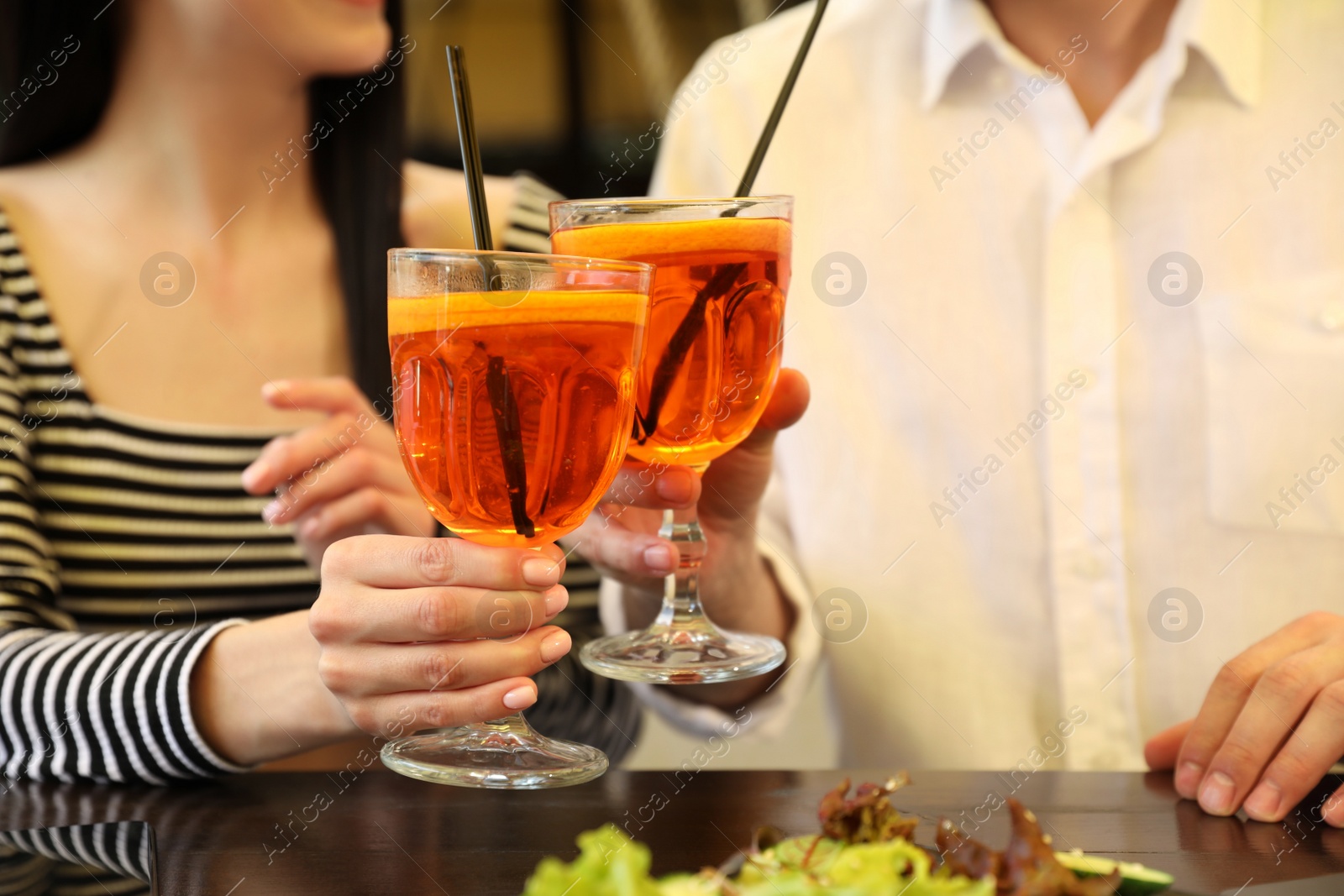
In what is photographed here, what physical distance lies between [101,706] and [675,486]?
60 centimetres

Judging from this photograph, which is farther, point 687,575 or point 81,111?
point 81,111

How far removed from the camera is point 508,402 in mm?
901

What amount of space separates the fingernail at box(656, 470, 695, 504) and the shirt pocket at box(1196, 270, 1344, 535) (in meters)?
0.87

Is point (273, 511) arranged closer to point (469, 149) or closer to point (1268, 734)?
point (469, 149)

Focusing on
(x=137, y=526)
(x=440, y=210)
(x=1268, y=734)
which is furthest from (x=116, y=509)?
(x=1268, y=734)

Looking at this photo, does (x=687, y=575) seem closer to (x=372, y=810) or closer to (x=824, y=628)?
(x=372, y=810)

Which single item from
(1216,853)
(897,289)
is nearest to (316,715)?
(1216,853)

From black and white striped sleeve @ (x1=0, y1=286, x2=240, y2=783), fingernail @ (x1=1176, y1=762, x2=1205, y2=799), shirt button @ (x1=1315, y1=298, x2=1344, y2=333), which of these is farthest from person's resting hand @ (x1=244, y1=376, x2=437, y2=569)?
shirt button @ (x1=1315, y1=298, x2=1344, y2=333)

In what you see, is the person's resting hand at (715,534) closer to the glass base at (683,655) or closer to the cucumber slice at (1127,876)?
the glass base at (683,655)

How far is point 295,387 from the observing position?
1.30 m

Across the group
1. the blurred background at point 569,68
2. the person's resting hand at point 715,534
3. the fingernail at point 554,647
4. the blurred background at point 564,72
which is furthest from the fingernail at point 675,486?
the blurred background at point 564,72

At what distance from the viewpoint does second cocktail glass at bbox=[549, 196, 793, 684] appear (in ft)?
3.45

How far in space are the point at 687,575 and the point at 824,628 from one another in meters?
0.61

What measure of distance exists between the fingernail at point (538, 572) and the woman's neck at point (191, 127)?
112 centimetres
